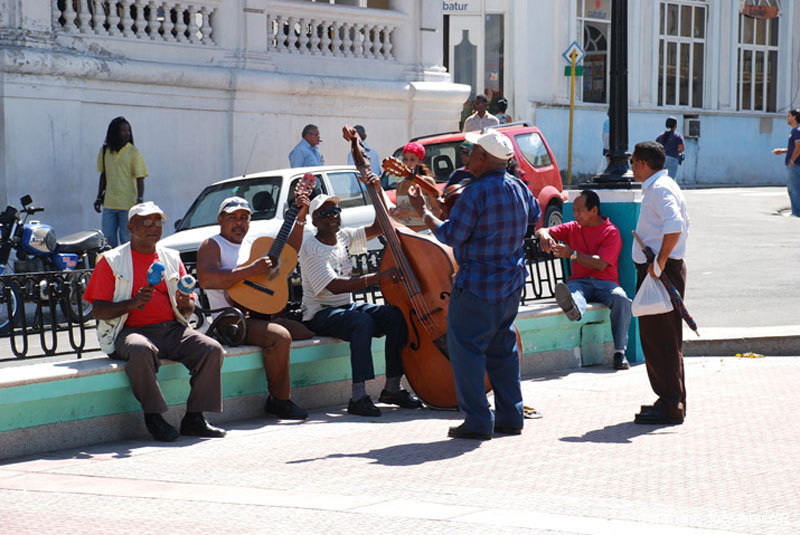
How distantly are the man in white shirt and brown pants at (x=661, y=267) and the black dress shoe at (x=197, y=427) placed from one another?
268 cm

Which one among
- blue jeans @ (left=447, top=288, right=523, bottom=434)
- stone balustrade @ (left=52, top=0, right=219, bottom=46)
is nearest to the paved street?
blue jeans @ (left=447, top=288, right=523, bottom=434)

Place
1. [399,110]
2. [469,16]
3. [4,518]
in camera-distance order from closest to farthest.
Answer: [4,518] < [399,110] < [469,16]

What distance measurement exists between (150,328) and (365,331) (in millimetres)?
1488

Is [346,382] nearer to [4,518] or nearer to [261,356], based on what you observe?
[261,356]

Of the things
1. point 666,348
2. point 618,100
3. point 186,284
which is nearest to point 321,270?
point 186,284

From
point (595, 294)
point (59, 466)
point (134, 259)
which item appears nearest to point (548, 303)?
point (595, 294)

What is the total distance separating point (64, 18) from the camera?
16.6 metres

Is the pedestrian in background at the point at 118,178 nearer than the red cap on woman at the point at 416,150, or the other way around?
the red cap on woman at the point at 416,150

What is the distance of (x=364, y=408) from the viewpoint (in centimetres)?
853

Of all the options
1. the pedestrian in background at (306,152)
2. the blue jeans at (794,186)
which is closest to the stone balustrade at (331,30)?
the pedestrian in background at (306,152)

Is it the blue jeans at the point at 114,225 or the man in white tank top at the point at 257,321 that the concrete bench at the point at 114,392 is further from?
the blue jeans at the point at 114,225

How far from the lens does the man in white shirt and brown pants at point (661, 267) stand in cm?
808

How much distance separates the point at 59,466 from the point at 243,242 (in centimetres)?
228

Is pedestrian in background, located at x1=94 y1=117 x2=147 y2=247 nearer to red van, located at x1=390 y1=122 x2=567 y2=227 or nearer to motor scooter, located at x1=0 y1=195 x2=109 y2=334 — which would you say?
motor scooter, located at x1=0 y1=195 x2=109 y2=334
